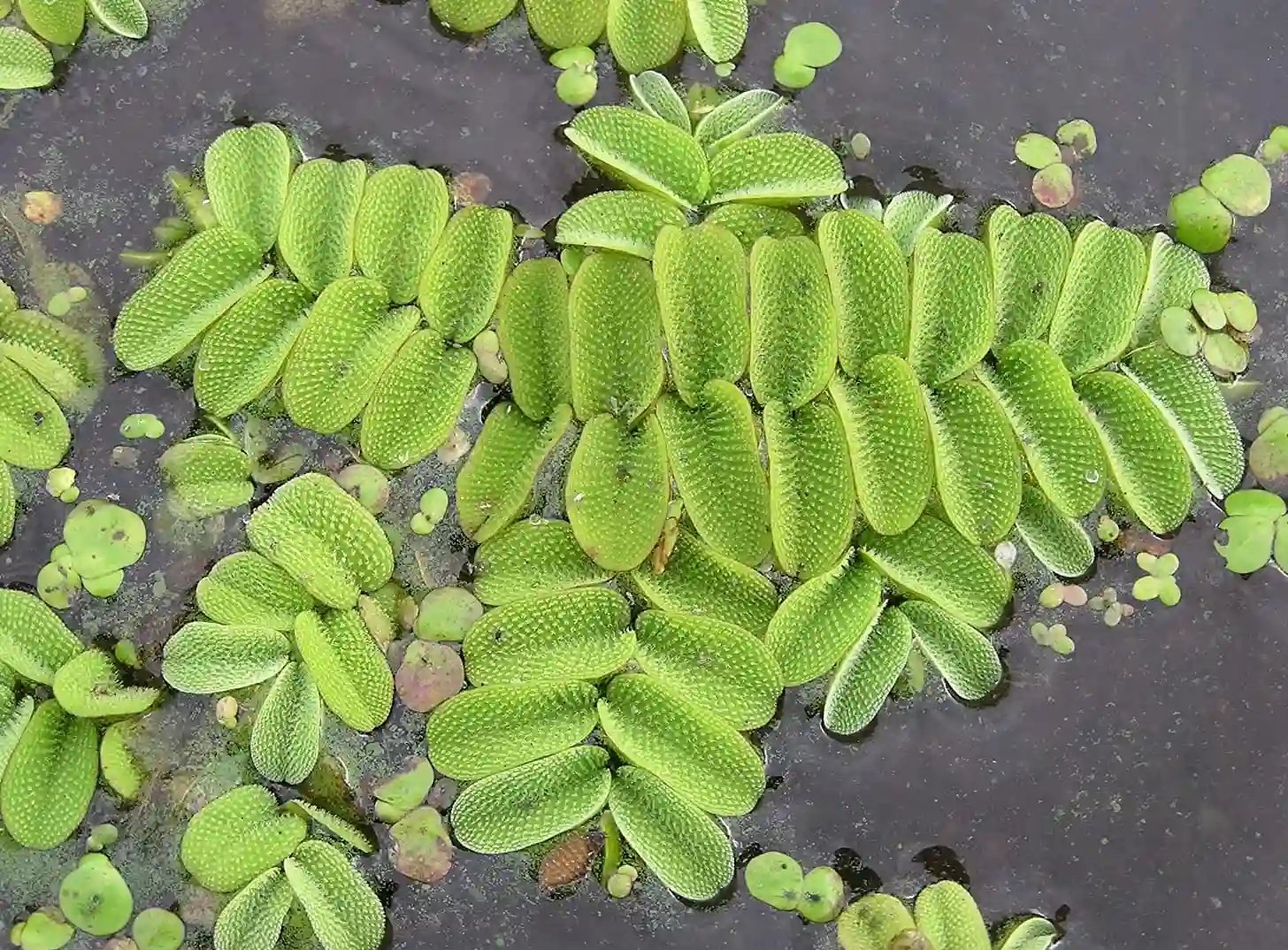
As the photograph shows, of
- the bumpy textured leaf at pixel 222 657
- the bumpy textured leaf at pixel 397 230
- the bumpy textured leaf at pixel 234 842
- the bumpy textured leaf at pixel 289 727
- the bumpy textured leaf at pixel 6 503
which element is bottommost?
the bumpy textured leaf at pixel 234 842

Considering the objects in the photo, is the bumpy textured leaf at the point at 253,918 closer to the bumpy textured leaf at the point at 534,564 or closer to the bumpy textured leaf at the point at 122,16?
the bumpy textured leaf at the point at 534,564

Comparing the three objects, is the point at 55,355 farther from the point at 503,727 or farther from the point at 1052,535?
the point at 1052,535

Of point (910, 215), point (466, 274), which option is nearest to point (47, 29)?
point (466, 274)

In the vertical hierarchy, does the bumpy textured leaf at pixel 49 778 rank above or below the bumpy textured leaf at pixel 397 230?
below

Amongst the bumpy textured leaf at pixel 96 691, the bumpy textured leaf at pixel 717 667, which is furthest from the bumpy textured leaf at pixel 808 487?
the bumpy textured leaf at pixel 96 691

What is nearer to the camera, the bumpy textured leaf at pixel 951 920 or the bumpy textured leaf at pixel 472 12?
the bumpy textured leaf at pixel 951 920

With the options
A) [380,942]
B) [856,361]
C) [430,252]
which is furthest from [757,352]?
[380,942]
